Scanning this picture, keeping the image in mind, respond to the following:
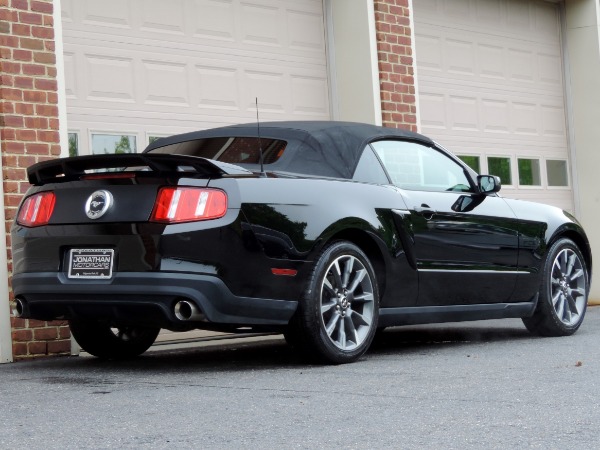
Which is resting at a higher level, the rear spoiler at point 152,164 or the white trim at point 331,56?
the white trim at point 331,56

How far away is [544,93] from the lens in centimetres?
1363

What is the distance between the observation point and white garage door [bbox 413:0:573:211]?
1210cm

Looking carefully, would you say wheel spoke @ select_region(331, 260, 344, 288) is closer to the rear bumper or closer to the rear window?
the rear bumper

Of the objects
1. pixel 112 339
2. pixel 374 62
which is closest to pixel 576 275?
pixel 374 62

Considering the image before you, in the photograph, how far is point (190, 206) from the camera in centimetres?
591

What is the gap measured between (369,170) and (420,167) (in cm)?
59

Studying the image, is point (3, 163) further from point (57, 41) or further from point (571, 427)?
point (571, 427)

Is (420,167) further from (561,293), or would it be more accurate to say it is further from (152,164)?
(152,164)

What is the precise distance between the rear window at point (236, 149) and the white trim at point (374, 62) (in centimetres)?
377

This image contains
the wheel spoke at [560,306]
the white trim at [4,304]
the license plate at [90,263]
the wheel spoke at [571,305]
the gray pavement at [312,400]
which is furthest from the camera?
the wheel spoke at [571,305]

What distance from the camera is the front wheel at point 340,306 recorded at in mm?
6250

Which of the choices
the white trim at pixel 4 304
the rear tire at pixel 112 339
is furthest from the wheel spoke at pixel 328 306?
the white trim at pixel 4 304

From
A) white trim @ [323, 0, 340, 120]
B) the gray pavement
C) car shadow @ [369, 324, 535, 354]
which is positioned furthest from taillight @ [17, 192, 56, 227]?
white trim @ [323, 0, 340, 120]

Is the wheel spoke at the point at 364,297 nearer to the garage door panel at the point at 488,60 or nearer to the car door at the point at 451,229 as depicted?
the car door at the point at 451,229
